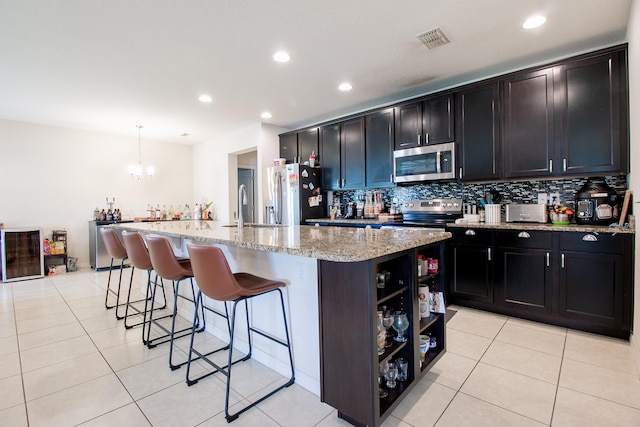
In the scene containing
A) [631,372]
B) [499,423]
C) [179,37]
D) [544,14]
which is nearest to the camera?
[499,423]

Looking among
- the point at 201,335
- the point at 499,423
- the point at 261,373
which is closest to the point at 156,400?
the point at 261,373

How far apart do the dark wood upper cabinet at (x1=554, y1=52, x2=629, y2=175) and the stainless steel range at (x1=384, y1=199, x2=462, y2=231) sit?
43.5 inches

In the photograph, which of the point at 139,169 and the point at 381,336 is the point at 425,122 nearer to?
the point at 381,336

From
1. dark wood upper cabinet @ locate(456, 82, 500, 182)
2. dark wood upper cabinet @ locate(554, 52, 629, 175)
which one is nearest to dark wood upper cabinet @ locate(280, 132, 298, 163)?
dark wood upper cabinet @ locate(456, 82, 500, 182)

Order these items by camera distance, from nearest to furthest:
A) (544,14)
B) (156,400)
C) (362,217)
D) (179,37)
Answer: (156,400), (544,14), (179,37), (362,217)

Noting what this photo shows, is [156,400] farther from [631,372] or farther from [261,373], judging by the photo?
[631,372]

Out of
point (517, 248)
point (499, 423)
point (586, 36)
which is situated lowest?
point (499, 423)

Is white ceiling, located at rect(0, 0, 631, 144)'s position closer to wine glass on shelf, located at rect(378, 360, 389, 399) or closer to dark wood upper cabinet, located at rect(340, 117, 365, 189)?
dark wood upper cabinet, located at rect(340, 117, 365, 189)

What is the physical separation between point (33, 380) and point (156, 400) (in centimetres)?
96

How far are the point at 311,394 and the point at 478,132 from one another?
300cm

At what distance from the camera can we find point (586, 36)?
258 centimetres

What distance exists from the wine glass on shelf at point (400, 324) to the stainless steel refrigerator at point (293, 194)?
3.13 m

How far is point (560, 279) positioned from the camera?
256 centimetres

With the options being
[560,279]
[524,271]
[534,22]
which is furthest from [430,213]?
[534,22]
